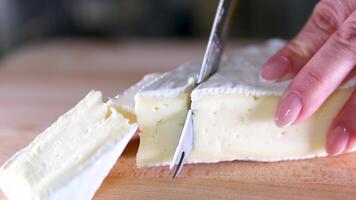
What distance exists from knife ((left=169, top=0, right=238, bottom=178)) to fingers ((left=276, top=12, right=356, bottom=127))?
0.77ft

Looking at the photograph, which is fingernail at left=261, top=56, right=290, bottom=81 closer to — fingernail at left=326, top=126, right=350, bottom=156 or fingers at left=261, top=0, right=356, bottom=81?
fingers at left=261, top=0, right=356, bottom=81

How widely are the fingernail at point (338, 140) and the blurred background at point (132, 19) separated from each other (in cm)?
205

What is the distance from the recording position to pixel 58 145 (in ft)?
3.89

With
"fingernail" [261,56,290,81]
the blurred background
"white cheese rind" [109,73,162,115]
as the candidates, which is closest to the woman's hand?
"fingernail" [261,56,290,81]

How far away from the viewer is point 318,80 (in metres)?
1.25

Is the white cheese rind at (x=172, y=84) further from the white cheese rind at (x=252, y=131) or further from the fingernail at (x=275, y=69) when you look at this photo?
the fingernail at (x=275, y=69)

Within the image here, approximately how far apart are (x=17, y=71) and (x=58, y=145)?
1298 millimetres

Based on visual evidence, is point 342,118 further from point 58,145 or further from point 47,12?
point 47,12

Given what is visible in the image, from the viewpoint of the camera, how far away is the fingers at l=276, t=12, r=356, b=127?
1242 millimetres

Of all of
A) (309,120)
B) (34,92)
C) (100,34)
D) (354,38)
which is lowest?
(100,34)

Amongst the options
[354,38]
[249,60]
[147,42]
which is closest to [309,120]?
[354,38]

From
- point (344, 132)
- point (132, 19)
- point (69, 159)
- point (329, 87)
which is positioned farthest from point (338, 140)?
point (132, 19)

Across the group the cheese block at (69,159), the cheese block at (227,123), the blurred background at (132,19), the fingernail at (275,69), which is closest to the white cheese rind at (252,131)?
the cheese block at (227,123)

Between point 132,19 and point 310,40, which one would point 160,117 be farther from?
point 132,19
